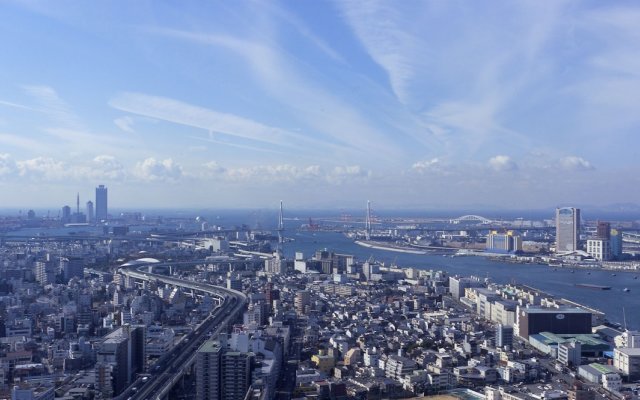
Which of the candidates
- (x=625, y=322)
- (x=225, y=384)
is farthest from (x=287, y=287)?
(x=225, y=384)

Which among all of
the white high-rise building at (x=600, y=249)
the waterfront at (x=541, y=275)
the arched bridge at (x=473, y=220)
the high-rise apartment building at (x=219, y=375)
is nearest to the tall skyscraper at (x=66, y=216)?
the waterfront at (x=541, y=275)

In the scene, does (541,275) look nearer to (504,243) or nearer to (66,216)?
(504,243)

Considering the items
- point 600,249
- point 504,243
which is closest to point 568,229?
point 504,243

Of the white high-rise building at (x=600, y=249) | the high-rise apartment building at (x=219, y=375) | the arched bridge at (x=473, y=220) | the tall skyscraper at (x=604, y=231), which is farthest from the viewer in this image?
the arched bridge at (x=473, y=220)

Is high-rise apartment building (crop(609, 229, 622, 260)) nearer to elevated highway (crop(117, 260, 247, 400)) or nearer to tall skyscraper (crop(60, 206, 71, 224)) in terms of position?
elevated highway (crop(117, 260, 247, 400))

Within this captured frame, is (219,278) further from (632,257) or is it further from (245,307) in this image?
(632,257)

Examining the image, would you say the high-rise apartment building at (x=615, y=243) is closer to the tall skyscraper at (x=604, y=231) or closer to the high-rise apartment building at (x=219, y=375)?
the tall skyscraper at (x=604, y=231)
